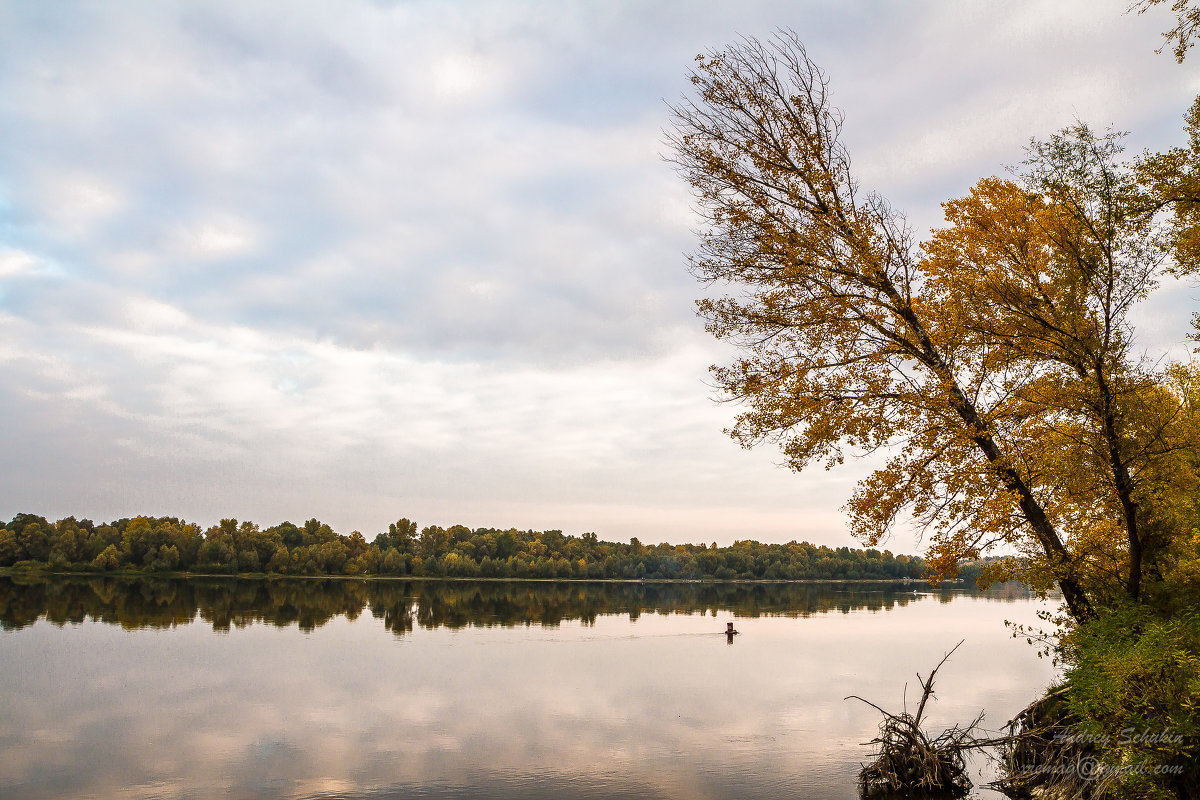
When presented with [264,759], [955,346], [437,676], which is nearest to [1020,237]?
[955,346]

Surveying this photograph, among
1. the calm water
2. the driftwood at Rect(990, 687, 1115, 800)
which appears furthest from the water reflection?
the driftwood at Rect(990, 687, 1115, 800)

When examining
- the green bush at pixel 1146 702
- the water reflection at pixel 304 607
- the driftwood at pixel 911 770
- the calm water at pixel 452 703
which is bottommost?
the water reflection at pixel 304 607

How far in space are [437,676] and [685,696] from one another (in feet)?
34.9

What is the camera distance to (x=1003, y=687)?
33.1 m

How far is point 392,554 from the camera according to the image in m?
150

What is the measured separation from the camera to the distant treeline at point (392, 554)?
127312mm

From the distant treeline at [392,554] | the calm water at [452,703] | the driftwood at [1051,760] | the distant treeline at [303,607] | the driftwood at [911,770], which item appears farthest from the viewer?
the distant treeline at [392,554]

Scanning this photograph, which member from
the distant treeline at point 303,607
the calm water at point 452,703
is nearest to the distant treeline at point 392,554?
the distant treeline at point 303,607

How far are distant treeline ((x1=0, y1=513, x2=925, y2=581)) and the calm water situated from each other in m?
76.5

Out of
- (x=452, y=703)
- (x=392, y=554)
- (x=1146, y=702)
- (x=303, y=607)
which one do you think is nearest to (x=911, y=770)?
(x=1146, y=702)

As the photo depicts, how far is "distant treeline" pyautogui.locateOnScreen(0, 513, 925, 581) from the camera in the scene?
127 m

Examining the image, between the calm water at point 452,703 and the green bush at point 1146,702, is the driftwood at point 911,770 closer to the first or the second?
the calm water at point 452,703

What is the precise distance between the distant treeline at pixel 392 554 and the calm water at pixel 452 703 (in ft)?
251

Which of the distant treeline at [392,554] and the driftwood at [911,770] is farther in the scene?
the distant treeline at [392,554]
